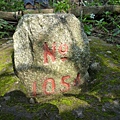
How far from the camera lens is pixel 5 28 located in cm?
526

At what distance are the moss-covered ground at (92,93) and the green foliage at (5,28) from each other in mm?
1629

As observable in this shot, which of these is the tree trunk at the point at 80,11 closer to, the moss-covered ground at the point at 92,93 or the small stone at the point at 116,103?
the moss-covered ground at the point at 92,93

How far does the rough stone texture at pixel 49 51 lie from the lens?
246 cm

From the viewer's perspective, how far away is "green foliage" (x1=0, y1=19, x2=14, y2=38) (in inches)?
197

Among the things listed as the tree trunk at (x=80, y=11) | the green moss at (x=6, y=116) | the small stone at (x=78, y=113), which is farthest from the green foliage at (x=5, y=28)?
the small stone at (x=78, y=113)

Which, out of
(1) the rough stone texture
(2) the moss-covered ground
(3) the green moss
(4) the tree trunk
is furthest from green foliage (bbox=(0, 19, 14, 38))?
(3) the green moss

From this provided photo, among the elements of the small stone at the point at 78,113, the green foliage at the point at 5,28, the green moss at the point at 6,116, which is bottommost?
the green moss at the point at 6,116

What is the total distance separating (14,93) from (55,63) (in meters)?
0.66

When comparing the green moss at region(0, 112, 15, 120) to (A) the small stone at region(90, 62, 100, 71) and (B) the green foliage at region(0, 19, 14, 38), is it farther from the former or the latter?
(B) the green foliage at region(0, 19, 14, 38)

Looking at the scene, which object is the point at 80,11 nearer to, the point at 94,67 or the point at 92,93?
the point at 94,67

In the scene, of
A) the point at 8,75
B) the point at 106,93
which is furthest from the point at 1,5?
the point at 106,93

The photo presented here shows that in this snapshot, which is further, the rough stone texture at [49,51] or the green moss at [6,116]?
the rough stone texture at [49,51]

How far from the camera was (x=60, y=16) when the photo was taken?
2504 mm

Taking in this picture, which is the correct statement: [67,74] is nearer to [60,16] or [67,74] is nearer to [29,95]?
[29,95]
